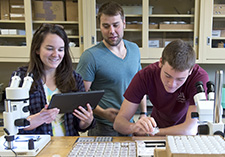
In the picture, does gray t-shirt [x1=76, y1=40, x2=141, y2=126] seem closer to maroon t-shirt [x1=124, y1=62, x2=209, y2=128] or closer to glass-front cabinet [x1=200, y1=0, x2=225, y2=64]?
maroon t-shirt [x1=124, y1=62, x2=209, y2=128]

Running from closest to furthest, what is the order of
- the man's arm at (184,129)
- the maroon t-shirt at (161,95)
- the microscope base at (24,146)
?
the microscope base at (24,146) < the man's arm at (184,129) < the maroon t-shirt at (161,95)

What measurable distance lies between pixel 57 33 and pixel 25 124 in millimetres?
623

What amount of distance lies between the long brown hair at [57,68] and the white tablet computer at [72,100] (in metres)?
0.19

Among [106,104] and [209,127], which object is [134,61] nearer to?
[106,104]

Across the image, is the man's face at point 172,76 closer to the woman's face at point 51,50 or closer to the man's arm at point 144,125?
the man's arm at point 144,125

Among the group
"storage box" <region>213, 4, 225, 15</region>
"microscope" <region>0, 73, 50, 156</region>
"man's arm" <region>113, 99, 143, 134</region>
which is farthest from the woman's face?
"storage box" <region>213, 4, 225, 15</region>

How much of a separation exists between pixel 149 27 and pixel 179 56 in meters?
1.33

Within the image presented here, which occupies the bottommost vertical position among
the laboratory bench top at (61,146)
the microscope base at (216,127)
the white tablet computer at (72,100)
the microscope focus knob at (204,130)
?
the laboratory bench top at (61,146)

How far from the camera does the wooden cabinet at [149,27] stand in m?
2.28

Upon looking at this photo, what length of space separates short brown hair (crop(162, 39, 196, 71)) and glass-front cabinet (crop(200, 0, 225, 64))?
1.31m

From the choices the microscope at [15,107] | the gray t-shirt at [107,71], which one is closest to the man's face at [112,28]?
the gray t-shirt at [107,71]

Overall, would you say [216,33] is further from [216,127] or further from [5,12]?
[5,12]

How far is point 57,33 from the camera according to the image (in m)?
1.26

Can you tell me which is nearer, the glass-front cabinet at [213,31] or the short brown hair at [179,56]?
the short brown hair at [179,56]
